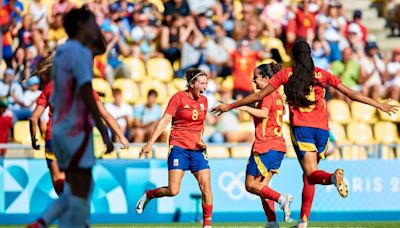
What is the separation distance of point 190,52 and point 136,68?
4.17ft

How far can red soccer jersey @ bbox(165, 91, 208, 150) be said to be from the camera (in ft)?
48.3

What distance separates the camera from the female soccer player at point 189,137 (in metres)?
14.6

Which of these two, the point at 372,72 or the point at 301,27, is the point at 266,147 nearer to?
the point at 372,72

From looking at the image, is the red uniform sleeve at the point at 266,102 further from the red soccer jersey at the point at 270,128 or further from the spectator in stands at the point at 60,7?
the spectator in stands at the point at 60,7

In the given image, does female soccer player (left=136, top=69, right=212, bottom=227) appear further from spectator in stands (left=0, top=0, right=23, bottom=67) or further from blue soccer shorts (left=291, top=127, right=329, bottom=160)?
spectator in stands (left=0, top=0, right=23, bottom=67)

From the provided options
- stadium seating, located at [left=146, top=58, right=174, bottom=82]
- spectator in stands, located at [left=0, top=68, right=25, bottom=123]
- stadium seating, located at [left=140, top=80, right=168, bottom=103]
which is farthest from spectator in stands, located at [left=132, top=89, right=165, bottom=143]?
spectator in stands, located at [left=0, top=68, right=25, bottom=123]

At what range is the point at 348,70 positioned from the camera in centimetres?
2475

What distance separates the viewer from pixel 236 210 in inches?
782

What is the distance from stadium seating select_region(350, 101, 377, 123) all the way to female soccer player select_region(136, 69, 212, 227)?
923 cm

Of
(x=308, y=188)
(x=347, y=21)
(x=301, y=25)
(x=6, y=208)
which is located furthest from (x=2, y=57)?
(x=308, y=188)

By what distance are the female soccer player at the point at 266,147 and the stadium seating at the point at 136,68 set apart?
867cm

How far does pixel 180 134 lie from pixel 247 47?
30.5 ft

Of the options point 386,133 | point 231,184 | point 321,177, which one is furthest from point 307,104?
point 386,133

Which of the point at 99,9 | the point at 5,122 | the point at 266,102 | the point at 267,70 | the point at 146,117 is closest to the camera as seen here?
the point at 266,102
